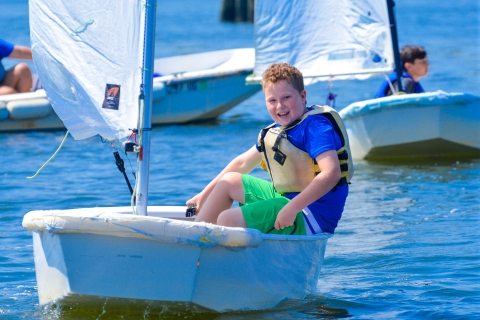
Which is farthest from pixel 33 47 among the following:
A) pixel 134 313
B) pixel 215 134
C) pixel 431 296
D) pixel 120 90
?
pixel 215 134

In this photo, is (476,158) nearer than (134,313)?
No

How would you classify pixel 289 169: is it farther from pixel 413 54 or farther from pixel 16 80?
pixel 16 80

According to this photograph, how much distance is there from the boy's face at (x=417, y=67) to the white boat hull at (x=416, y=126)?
0.39 m

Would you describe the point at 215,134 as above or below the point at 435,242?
above

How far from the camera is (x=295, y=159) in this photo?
4051 mm

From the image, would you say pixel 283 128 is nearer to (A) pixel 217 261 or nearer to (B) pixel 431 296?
(A) pixel 217 261

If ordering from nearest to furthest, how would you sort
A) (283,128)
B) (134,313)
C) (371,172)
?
(134,313)
(283,128)
(371,172)

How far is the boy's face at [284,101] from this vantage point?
4.02 meters

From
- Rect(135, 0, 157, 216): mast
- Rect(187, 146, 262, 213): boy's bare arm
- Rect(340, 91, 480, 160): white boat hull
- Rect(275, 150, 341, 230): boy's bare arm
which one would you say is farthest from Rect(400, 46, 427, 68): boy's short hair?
Rect(135, 0, 157, 216): mast

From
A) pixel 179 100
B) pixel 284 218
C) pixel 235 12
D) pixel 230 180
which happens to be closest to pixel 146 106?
pixel 230 180

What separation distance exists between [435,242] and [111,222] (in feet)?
8.89

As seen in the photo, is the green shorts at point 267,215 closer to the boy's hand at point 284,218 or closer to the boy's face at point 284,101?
the boy's hand at point 284,218

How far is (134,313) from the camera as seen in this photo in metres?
3.86

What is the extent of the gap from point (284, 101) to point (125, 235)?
38.8 inches
